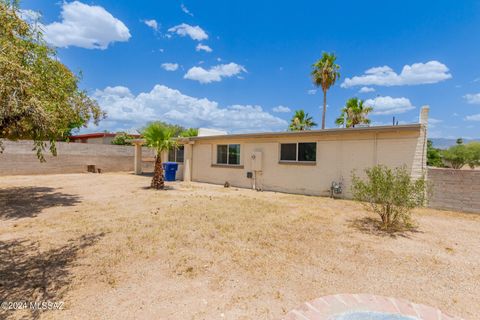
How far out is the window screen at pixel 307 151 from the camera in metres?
10.8

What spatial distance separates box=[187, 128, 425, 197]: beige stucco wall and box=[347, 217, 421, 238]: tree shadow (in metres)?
3.46

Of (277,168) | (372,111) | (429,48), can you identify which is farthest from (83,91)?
(372,111)

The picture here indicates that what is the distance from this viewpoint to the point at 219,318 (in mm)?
2572

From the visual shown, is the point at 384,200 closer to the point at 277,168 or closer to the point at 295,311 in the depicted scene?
the point at 295,311

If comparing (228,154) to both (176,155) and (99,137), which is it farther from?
(99,137)

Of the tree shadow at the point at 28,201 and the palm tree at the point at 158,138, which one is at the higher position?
the palm tree at the point at 158,138

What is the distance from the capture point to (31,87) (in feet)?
12.0

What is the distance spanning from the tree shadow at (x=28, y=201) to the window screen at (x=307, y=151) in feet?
30.5

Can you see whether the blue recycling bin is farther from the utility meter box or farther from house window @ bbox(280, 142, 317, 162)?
house window @ bbox(280, 142, 317, 162)

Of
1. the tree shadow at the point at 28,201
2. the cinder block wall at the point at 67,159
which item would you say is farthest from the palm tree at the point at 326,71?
the tree shadow at the point at 28,201

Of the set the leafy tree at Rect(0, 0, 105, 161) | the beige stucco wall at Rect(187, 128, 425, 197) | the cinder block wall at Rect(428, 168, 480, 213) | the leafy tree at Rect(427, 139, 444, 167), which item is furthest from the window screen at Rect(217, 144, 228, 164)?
the leafy tree at Rect(427, 139, 444, 167)

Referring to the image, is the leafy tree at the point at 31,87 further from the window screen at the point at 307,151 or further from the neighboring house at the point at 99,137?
the neighboring house at the point at 99,137

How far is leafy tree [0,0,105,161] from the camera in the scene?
300 centimetres

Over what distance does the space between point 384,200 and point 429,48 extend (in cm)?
1140
